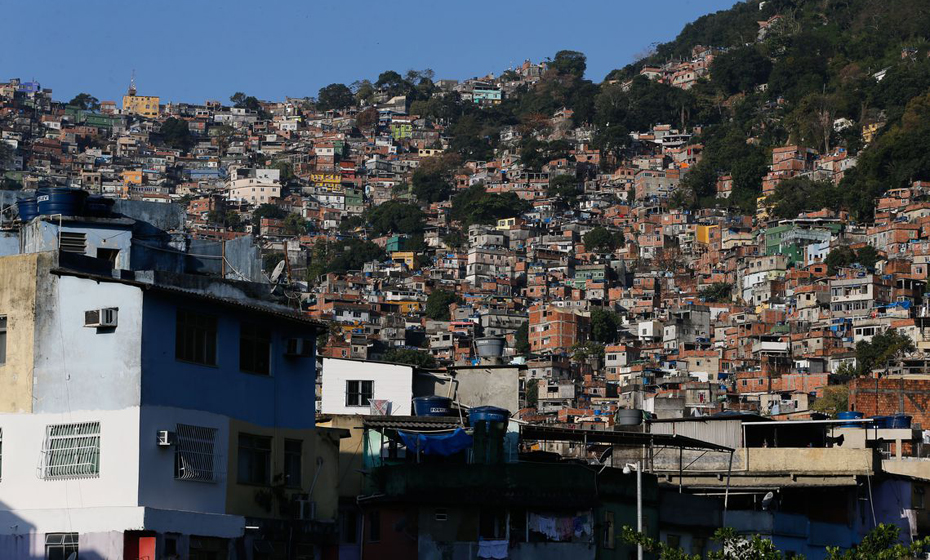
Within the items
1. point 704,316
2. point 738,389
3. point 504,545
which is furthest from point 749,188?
point 504,545

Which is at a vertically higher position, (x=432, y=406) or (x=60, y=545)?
(x=432, y=406)

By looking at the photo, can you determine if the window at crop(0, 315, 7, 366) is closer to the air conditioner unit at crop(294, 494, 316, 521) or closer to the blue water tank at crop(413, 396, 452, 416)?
the air conditioner unit at crop(294, 494, 316, 521)

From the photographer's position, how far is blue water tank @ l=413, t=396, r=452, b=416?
3453cm

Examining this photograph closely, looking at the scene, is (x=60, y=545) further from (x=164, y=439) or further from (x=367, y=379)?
(x=367, y=379)

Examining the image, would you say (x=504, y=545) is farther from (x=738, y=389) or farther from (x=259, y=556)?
(x=738, y=389)

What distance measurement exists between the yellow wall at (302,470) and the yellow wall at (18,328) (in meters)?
3.14

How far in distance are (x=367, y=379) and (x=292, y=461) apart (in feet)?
33.3

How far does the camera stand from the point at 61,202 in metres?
A: 29.1

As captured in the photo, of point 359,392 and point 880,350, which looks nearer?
point 359,392

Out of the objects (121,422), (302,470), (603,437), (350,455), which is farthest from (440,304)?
(121,422)

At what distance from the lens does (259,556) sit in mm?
26656

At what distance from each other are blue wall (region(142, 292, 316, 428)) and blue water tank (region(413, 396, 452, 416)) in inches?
234

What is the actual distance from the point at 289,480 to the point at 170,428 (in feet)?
9.93

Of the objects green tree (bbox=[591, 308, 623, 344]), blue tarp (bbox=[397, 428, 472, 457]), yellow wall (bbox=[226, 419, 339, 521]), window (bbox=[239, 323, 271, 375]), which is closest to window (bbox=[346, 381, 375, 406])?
blue tarp (bbox=[397, 428, 472, 457])
